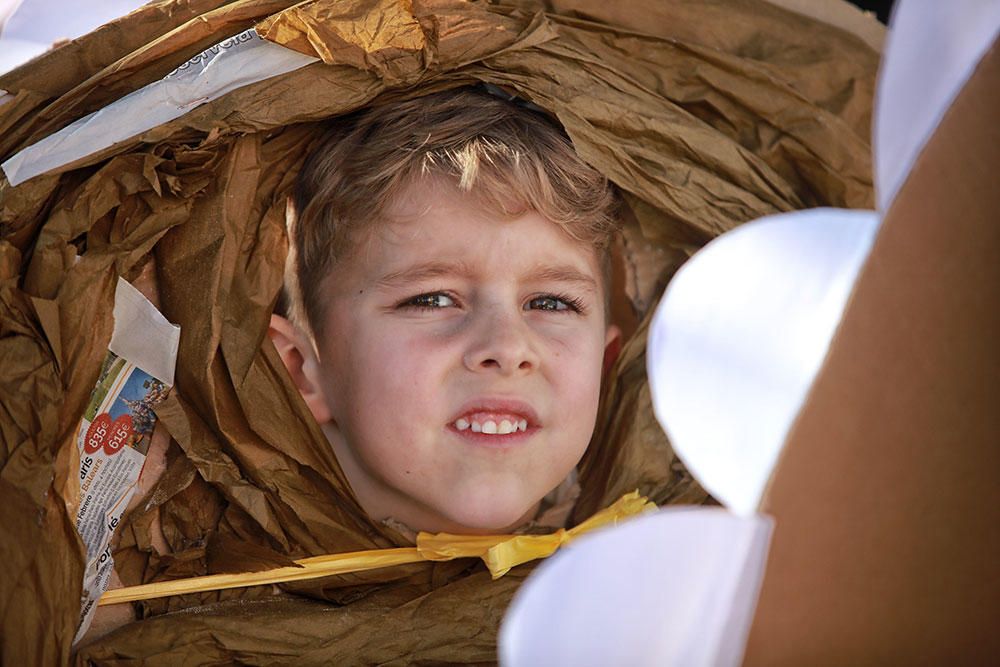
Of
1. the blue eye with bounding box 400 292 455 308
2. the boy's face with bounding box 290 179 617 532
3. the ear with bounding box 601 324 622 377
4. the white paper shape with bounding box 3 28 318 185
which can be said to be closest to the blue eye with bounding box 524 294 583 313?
the boy's face with bounding box 290 179 617 532

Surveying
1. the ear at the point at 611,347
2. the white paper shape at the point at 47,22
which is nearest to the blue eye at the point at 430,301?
the ear at the point at 611,347

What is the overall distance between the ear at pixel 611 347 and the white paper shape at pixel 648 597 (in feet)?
2.99

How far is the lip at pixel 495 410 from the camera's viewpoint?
1.42 meters

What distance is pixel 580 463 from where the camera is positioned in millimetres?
1745

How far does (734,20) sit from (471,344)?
554 millimetres

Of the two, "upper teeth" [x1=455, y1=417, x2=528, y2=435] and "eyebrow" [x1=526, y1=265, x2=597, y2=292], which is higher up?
"eyebrow" [x1=526, y1=265, x2=597, y2=292]

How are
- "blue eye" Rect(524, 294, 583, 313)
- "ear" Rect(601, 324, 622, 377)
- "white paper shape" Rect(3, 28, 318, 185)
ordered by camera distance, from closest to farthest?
"white paper shape" Rect(3, 28, 318, 185), "blue eye" Rect(524, 294, 583, 313), "ear" Rect(601, 324, 622, 377)

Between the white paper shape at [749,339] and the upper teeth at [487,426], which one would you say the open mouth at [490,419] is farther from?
the white paper shape at [749,339]

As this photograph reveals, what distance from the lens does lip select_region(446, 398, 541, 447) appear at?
1.42 m

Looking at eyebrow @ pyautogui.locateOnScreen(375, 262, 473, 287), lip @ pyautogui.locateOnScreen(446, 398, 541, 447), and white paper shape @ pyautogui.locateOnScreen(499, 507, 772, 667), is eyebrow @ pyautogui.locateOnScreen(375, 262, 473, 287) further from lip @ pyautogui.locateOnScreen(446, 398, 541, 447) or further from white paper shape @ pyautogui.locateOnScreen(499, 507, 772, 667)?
white paper shape @ pyautogui.locateOnScreen(499, 507, 772, 667)

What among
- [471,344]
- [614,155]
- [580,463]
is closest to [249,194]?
[471,344]

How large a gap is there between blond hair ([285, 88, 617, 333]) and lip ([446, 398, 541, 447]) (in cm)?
24

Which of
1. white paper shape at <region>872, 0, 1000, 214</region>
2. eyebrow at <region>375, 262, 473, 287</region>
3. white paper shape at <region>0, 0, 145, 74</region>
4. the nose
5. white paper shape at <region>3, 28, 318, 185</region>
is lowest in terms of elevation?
the nose

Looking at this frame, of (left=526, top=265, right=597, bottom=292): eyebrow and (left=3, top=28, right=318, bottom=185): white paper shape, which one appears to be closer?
(left=3, top=28, right=318, bottom=185): white paper shape
